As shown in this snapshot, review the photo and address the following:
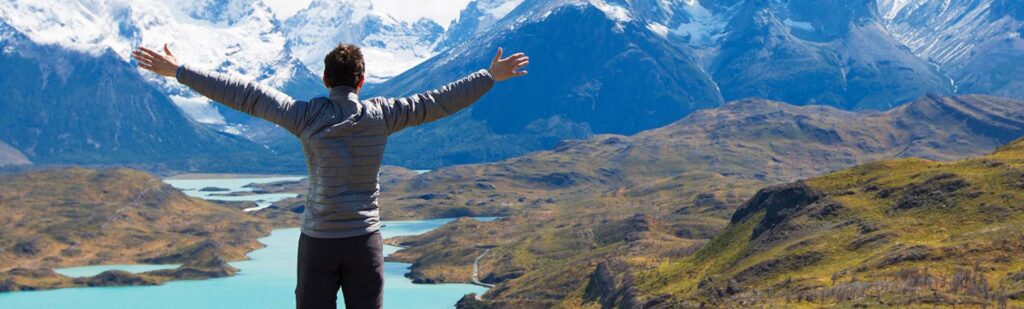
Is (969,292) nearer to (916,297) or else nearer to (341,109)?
(916,297)

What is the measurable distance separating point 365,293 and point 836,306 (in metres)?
164

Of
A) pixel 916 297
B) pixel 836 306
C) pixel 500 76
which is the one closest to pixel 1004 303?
pixel 916 297

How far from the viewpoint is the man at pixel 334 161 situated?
21.4 m

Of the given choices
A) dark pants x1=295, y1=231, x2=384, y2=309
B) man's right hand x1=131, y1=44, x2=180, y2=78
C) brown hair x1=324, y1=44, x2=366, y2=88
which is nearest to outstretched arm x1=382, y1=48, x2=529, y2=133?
brown hair x1=324, y1=44, x2=366, y2=88

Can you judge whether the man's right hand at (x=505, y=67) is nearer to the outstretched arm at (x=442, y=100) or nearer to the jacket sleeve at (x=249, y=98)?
the outstretched arm at (x=442, y=100)

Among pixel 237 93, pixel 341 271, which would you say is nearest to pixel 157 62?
pixel 237 93

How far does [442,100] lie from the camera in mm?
22672

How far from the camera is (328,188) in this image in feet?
70.3

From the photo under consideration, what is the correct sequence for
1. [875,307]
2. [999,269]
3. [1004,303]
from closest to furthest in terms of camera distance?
1. [1004,303]
2. [875,307]
3. [999,269]

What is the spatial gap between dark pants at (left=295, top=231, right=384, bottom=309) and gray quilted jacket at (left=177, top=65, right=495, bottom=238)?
0.59ft

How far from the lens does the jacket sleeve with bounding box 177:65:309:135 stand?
21438mm

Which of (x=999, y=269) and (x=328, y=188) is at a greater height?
(x=328, y=188)

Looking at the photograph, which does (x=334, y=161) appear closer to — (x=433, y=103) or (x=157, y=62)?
(x=433, y=103)

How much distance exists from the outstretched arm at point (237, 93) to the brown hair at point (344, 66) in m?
0.68
